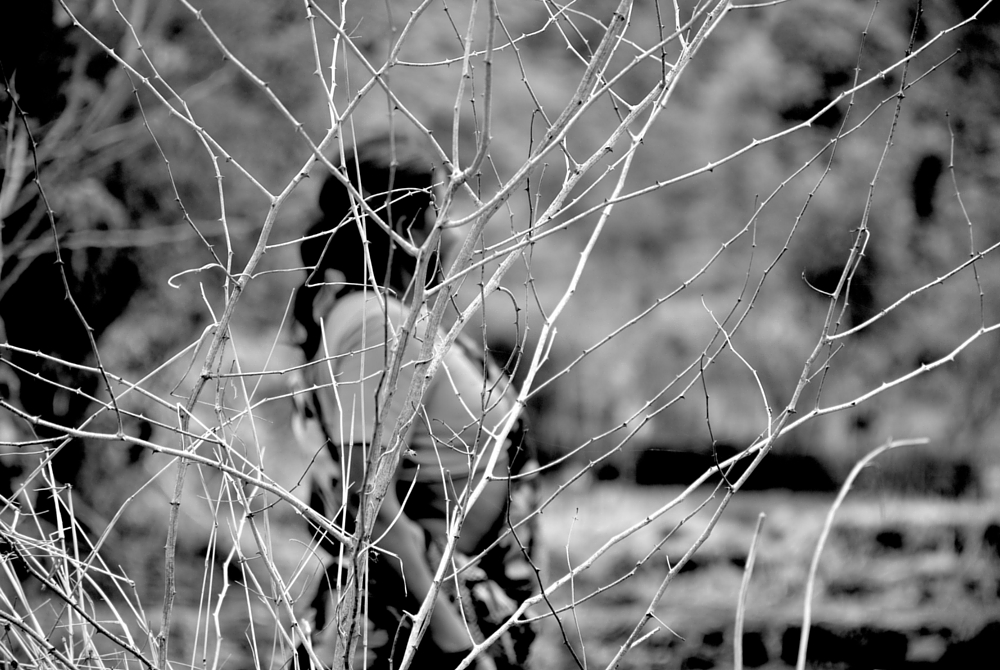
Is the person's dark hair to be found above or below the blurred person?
above

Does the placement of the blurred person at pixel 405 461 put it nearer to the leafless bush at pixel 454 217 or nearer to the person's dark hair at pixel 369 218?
the person's dark hair at pixel 369 218

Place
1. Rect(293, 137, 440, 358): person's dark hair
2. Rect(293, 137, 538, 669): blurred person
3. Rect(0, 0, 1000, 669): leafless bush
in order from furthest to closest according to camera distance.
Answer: Rect(0, 0, 1000, 669): leafless bush, Rect(293, 137, 440, 358): person's dark hair, Rect(293, 137, 538, 669): blurred person

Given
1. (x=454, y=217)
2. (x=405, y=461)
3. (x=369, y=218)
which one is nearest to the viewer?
(x=405, y=461)

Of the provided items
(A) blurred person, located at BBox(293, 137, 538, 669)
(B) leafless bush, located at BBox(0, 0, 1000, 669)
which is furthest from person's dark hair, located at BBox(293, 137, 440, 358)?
(B) leafless bush, located at BBox(0, 0, 1000, 669)

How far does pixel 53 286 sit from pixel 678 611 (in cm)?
278

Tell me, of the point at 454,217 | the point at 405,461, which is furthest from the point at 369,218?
the point at 454,217

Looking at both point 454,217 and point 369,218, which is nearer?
point 369,218

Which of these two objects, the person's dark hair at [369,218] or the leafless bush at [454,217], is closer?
the person's dark hair at [369,218]

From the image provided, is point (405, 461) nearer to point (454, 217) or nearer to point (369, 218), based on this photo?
point (369, 218)

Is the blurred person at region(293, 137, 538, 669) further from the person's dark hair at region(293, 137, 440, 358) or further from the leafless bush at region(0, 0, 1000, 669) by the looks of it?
the leafless bush at region(0, 0, 1000, 669)

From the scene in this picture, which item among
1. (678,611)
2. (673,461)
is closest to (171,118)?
(673,461)

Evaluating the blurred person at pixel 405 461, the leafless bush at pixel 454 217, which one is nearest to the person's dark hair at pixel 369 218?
the blurred person at pixel 405 461

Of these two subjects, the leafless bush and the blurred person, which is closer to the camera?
the blurred person

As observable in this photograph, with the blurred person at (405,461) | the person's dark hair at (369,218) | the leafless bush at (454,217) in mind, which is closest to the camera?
the blurred person at (405,461)
